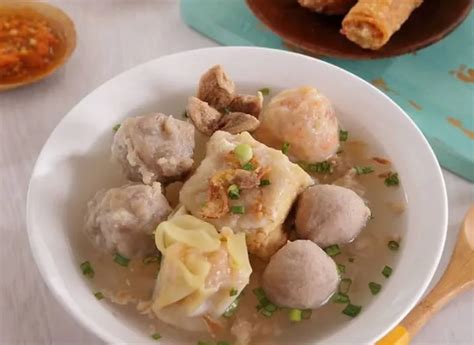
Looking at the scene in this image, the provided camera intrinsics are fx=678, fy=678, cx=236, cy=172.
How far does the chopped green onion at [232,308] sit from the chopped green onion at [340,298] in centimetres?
17

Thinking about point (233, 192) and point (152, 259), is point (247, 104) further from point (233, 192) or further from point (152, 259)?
point (152, 259)

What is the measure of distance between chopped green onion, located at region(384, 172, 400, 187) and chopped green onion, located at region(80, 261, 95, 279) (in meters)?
0.62

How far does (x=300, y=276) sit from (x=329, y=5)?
0.95 meters

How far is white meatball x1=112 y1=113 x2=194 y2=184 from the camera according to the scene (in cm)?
129

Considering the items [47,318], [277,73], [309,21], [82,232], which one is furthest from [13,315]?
[309,21]

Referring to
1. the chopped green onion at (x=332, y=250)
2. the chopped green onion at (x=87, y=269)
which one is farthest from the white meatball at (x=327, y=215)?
the chopped green onion at (x=87, y=269)

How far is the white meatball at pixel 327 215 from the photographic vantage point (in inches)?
48.7

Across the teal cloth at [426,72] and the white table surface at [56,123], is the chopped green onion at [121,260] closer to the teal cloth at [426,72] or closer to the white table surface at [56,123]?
the white table surface at [56,123]

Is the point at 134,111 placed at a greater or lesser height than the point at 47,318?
greater

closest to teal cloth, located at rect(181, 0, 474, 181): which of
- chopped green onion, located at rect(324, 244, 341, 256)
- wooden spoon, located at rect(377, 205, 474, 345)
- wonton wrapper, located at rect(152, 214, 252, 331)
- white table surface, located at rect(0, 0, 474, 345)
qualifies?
white table surface, located at rect(0, 0, 474, 345)

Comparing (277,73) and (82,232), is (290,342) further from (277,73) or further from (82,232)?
(277,73)

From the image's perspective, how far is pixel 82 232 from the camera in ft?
4.31

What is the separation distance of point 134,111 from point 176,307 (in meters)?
0.49

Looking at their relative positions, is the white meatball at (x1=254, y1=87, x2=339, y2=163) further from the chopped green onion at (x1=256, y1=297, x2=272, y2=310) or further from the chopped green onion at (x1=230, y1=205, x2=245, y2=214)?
the chopped green onion at (x1=256, y1=297, x2=272, y2=310)
